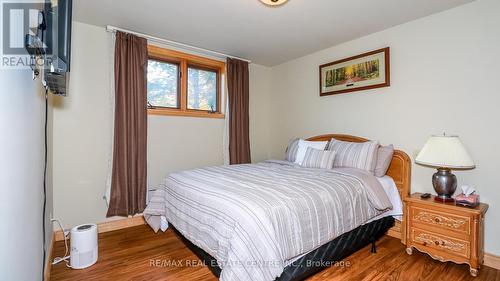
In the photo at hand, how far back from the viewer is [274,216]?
A: 1.44m

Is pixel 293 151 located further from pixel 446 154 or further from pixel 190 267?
pixel 190 267

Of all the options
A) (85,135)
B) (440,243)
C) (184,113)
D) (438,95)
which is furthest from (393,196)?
(85,135)

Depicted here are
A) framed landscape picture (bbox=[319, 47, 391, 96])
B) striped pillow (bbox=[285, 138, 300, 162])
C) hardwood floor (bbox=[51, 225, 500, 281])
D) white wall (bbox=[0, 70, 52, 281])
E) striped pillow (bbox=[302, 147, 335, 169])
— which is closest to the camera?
white wall (bbox=[0, 70, 52, 281])

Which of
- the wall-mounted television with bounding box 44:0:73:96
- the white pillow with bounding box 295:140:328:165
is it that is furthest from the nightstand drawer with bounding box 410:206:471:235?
the wall-mounted television with bounding box 44:0:73:96

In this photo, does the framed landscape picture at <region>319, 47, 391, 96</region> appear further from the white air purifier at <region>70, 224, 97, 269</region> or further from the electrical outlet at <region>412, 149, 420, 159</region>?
the white air purifier at <region>70, 224, 97, 269</region>

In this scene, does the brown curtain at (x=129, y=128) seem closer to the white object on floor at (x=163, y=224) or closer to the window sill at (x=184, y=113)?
the window sill at (x=184, y=113)

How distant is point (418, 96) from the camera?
256cm

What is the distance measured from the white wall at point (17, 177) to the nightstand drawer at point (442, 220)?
2726 mm

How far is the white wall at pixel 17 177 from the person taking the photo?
0.79m

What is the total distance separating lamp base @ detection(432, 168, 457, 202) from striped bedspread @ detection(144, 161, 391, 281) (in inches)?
17.7

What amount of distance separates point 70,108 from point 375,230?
337 centimetres

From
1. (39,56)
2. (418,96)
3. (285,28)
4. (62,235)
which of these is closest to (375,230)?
(418,96)

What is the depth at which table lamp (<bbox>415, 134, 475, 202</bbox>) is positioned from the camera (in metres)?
1.99

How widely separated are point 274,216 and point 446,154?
5.42 feet
